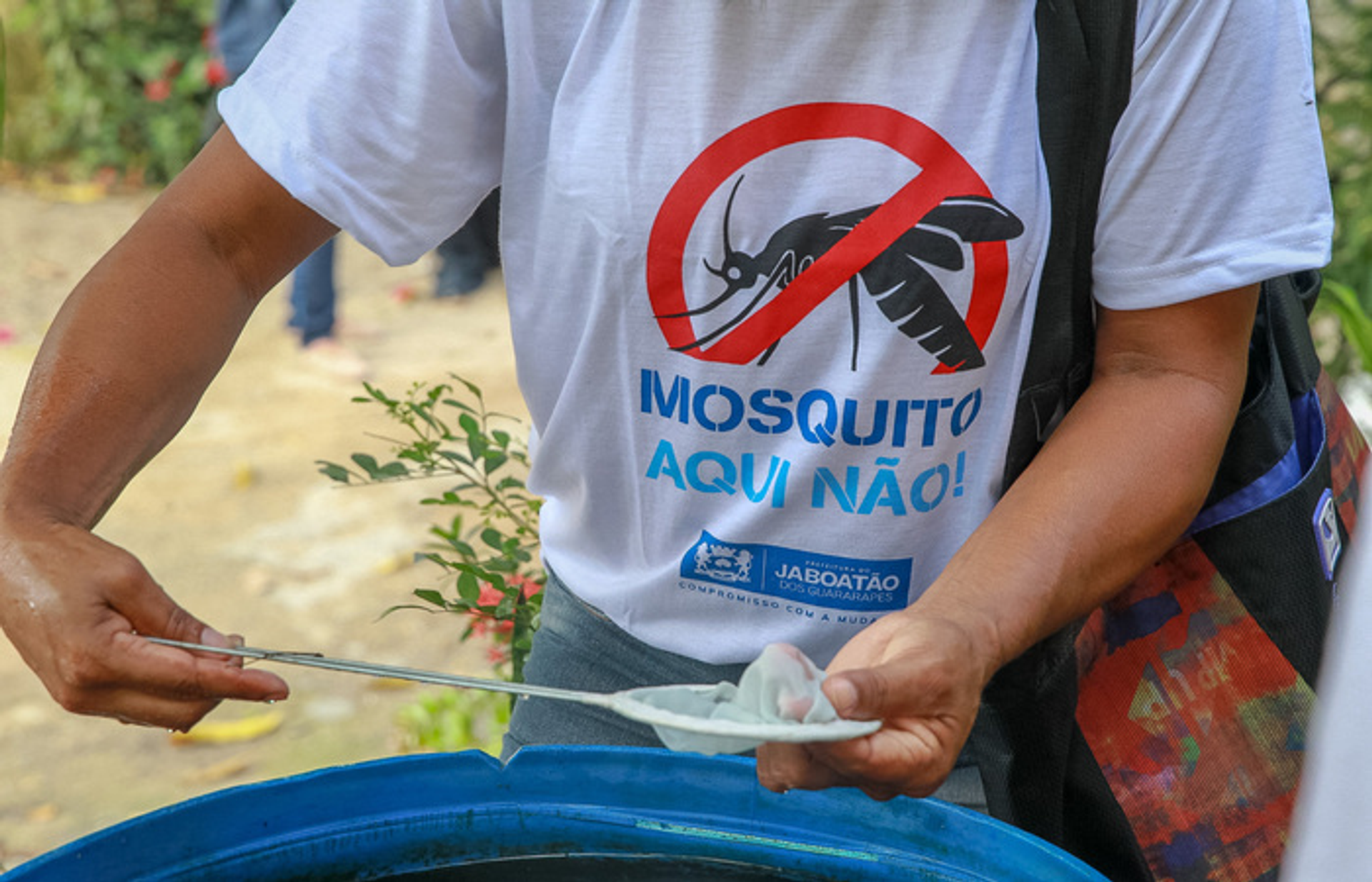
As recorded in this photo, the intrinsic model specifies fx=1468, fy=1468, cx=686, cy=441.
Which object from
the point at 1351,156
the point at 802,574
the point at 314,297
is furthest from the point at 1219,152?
the point at 314,297

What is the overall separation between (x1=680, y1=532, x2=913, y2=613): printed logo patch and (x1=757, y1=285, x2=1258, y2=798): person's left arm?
0.11m

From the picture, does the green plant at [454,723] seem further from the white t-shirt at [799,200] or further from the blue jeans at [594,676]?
the white t-shirt at [799,200]

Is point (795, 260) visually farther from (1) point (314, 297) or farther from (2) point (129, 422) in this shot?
(1) point (314, 297)

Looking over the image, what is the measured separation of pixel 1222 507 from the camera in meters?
1.42

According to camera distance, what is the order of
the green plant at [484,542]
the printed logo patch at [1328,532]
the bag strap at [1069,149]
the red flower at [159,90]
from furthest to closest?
the red flower at [159,90] < the green plant at [484,542] < the printed logo patch at [1328,532] < the bag strap at [1069,149]

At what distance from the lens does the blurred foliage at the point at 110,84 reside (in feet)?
22.1

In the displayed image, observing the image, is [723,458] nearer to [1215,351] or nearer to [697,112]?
[697,112]

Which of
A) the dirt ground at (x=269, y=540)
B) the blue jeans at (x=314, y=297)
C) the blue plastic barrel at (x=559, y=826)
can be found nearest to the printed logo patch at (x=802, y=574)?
the blue plastic barrel at (x=559, y=826)

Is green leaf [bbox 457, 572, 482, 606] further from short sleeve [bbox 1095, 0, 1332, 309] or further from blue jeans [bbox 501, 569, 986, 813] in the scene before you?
short sleeve [bbox 1095, 0, 1332, 309]

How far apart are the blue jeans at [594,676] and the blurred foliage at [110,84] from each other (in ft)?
18.7

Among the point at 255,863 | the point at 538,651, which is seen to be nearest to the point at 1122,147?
the point at 538,651

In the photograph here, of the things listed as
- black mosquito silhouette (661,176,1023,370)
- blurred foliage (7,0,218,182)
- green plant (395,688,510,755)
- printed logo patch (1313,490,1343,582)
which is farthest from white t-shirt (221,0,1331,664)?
blurred foliage (7,0,218,182)

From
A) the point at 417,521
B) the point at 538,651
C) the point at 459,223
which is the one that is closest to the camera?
the point at 459,223

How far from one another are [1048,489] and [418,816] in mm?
634
